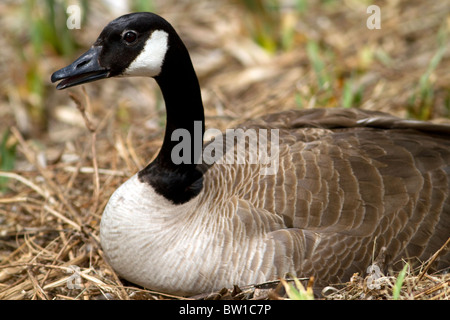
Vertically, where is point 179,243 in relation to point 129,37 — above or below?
below

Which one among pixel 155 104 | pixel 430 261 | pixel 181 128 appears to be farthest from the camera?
pixel 155 104

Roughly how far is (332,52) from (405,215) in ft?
11.0

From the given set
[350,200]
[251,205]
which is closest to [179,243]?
[251,205]

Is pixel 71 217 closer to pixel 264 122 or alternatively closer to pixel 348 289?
A: pixel 264 122

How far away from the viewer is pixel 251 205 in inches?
123

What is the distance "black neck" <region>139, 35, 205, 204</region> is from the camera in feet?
10.2

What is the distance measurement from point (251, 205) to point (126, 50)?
112cm

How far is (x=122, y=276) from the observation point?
3297 millimetres

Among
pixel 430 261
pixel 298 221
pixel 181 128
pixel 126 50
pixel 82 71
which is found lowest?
pixel 430 261

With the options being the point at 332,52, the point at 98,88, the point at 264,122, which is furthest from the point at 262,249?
the point at 98,88

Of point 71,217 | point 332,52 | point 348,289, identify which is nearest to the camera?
point 348,289

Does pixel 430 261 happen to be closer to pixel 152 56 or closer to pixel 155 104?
pixel 152 56

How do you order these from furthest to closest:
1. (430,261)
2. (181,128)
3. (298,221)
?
1. (181,128)
2. (298,221)
3. (430,261)

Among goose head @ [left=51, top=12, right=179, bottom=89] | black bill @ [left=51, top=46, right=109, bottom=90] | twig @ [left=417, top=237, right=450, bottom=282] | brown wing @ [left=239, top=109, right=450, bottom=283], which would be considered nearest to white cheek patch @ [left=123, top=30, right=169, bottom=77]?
goose head @ [left=51, top=12, right=179, bottom=89]
